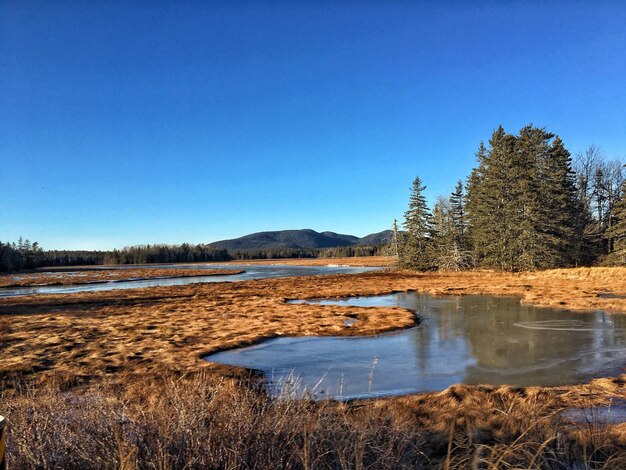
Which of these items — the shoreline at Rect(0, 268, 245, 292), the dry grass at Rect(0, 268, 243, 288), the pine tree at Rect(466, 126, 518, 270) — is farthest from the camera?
the dry grass at Rect(0, 268, 243, 288)

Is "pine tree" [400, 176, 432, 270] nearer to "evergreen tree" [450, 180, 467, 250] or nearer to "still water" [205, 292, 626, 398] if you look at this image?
"evergreen tree" [450, 180, 467, 250]

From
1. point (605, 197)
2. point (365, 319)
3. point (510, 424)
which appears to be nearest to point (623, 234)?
point (605, 197)

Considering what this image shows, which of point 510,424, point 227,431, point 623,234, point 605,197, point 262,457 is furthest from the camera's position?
point 605,197

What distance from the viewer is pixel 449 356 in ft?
35.1

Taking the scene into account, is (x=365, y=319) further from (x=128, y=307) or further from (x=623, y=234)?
(x=623, y=234)

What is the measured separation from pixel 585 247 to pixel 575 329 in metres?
37.3

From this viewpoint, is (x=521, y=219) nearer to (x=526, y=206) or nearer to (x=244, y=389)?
(x=526, y=206)

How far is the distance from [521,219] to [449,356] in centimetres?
3271

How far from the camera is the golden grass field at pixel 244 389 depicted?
3.65m

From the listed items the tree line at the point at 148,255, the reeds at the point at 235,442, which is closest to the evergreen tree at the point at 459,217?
the reeds at the point at 235,442

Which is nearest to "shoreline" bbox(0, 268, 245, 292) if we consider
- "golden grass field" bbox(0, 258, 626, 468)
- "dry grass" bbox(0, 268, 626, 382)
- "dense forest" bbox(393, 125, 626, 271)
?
"dry grass" bbox(0, 268, 626, 382)

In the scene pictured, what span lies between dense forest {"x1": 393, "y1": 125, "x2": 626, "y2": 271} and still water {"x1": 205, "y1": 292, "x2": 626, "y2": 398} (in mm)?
23128

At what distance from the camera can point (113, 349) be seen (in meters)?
12.5

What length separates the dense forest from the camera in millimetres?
37438
